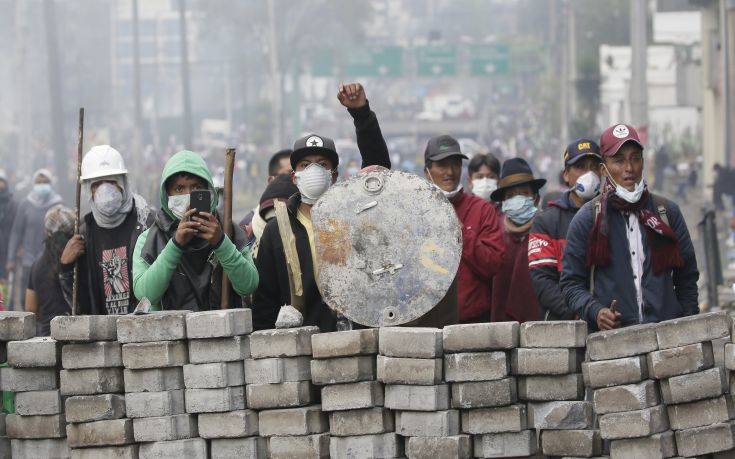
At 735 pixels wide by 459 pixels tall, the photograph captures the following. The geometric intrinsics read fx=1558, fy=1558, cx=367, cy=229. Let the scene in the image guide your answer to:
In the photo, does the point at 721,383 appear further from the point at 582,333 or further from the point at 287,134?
the point at 287,134

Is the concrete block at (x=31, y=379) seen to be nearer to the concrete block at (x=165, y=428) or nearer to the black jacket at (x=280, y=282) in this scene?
the concrete block at (x=165, y=428)

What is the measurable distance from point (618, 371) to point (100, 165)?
8.89ft

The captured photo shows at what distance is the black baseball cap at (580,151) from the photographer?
7812mm

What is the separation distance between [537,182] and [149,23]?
506ft

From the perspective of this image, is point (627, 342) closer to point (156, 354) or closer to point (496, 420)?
point (496, 420)

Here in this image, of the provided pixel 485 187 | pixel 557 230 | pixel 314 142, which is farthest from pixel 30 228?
pixel 314 142

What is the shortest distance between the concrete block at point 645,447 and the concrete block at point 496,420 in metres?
0.35

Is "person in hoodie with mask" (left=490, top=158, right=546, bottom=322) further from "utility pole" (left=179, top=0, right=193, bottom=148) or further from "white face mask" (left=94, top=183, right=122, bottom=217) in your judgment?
"utility pole" (left=179, top=0, right=193, bottom=148)

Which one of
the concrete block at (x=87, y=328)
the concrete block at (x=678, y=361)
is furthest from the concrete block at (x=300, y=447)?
the concrete block at (x=678, y=361)

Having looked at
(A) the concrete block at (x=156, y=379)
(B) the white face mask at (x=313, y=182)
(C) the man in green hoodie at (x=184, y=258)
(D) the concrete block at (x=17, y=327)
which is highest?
(B) the white face mask at (x=313, y=182)

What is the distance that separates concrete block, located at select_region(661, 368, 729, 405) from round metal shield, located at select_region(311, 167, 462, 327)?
39.4 inches

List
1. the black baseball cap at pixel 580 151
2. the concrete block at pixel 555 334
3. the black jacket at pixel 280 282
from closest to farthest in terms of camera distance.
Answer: the concrete block at pixel 555 334 < the black jacket at pixel 280 282 < the black baseball cap at pixel 580 151

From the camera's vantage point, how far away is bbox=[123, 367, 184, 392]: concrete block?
5.68 metres

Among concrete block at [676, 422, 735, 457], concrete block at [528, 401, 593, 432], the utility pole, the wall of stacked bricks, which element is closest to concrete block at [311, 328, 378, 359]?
the wall of stacked bricks
